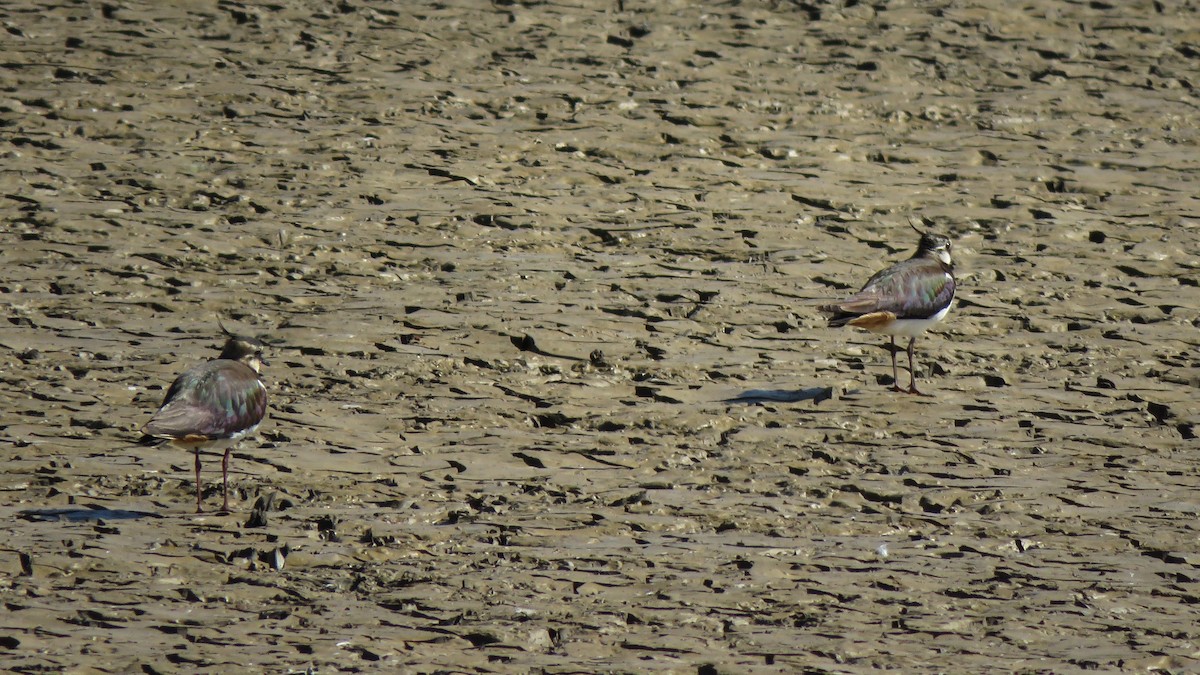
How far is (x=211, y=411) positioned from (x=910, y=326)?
178 inches

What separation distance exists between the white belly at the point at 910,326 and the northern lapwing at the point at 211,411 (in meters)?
4.04

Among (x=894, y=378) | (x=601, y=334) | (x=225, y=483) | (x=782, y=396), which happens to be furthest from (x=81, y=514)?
(x=894, y=378)

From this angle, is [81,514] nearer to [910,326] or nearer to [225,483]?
[225,483]

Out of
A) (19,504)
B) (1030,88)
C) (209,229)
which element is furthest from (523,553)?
(1030,88)

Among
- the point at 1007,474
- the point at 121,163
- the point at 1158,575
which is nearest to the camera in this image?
the point at 1158,575

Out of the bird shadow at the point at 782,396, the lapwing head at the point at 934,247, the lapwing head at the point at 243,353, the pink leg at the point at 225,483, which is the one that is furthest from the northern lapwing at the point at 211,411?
the lapwing head at the point at 934,247

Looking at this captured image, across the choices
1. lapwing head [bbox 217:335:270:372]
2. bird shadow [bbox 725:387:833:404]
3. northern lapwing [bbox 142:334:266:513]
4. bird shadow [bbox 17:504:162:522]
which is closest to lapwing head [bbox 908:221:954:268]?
bird shadow [bbox 725:387:833:404]

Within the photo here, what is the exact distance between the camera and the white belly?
10.6 m

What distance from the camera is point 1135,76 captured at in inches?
656

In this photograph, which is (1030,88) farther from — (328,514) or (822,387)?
(328,514)

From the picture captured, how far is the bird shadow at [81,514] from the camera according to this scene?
8.38 meters

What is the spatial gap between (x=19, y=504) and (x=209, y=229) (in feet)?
14.5

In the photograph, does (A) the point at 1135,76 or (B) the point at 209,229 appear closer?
(B) the point at 209,229

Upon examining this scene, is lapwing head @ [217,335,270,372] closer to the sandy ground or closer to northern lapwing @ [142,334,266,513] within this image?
northern lapwing @ [142,334,266,513]
